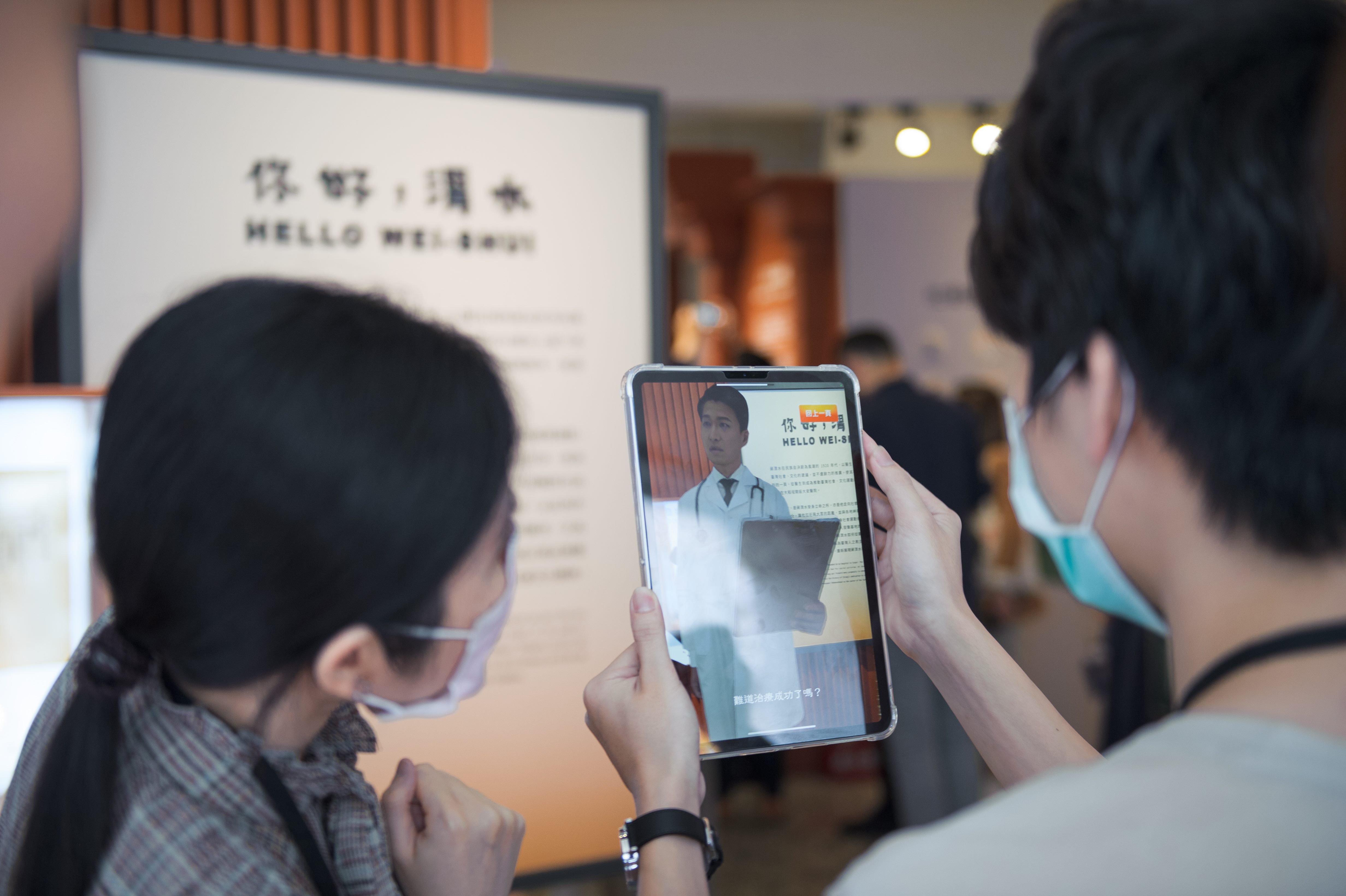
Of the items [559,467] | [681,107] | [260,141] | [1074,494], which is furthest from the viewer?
[681,107]

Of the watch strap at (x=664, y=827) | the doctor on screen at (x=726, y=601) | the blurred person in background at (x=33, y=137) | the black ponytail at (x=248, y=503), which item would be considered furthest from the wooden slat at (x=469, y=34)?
the watch strap at (x=664, y=827)

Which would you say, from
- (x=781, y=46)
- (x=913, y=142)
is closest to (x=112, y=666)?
(x=781, y=46)

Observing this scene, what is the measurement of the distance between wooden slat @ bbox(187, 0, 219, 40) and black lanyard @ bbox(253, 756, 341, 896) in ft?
5.73

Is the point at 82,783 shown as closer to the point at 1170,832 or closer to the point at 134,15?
the point at 1170,832

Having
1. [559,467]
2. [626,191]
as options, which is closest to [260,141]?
[626,191]

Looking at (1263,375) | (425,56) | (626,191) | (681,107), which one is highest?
(681,107)

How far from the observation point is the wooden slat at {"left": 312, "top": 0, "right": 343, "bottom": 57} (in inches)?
80.6

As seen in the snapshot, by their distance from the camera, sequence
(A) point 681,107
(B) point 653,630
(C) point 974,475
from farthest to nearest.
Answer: (A) point 681,107
(C) point 974,475
(B) point 653,630

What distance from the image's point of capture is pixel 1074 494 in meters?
0.76

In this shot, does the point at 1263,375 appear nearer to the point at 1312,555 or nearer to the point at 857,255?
the point at 1312,555

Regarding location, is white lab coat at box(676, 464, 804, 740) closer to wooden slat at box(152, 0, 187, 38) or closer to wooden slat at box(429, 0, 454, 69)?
wooden slat at box(429, 0, 454, 69)

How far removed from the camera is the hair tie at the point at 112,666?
74 cm

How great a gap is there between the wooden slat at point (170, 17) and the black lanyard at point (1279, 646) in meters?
2.13

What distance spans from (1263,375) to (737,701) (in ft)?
1.92
